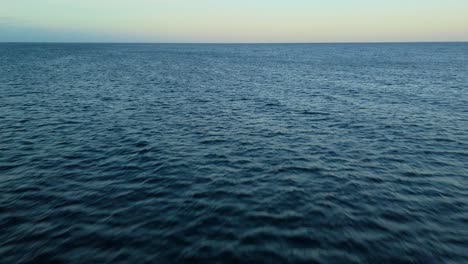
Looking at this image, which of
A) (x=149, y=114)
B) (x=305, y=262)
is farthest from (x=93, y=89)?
(x=305, y=262)

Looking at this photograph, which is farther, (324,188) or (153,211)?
(324,188)

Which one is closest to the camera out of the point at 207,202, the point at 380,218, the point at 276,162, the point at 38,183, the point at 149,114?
the point at 380,218

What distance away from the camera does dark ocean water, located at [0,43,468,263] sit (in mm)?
12953

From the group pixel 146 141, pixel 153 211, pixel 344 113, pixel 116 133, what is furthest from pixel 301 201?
pixel 344 113

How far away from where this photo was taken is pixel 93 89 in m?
54.2

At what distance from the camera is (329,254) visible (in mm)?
12586

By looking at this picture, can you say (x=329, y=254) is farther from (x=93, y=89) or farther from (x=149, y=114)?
(x=93, y=89)

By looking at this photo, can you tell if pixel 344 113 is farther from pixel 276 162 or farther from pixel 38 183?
pixel 38 183

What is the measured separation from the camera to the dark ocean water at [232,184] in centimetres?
1295

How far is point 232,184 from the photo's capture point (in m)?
19.1

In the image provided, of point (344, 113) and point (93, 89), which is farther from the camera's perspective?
point (93, 89)

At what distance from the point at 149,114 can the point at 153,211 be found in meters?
23.3

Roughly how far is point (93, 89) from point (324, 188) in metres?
50.6

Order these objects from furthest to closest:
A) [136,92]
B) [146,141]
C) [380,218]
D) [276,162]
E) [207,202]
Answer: [136,92] → [146,141] → [276,162] → [207,202] → [380,218]
